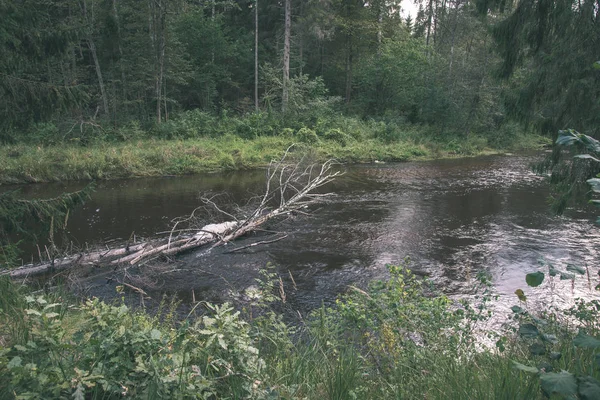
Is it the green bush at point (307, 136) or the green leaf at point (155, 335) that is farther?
the green bush at point (307, 136)

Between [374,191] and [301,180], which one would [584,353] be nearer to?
[374,191]

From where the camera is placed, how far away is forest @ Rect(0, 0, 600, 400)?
280 centimetres

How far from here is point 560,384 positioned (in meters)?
1.62

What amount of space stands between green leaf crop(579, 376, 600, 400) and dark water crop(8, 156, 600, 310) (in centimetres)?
300

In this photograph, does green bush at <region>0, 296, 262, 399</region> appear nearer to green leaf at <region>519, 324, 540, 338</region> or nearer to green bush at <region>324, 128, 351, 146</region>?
green leaf at <region>519, 324, 540, 338</region>

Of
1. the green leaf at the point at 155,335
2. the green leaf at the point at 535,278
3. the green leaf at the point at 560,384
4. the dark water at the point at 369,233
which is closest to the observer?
the green leaf at the point at 560,384

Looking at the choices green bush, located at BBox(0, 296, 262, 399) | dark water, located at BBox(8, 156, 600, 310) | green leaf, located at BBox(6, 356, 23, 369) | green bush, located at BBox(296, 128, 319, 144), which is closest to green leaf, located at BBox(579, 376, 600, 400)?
green bush, located at BBox(0, 296, 262, 399)

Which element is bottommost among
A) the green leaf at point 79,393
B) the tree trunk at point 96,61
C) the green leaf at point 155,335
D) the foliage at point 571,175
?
the green leaf at point 79,393

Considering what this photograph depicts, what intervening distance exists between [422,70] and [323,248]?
27.7m

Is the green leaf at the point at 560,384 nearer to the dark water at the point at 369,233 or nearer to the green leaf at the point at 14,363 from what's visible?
the green leaf at the point at 14,363

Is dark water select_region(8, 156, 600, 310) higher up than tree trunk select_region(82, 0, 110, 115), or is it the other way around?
tree trunk select_region(82, 0, 110, 115)

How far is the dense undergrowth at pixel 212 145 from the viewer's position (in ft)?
57.9

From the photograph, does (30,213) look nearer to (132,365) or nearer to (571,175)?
(132,365)

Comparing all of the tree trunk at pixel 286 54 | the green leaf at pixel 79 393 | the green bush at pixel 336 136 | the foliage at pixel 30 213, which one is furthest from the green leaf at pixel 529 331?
the tree trunk at pixel 286 54
